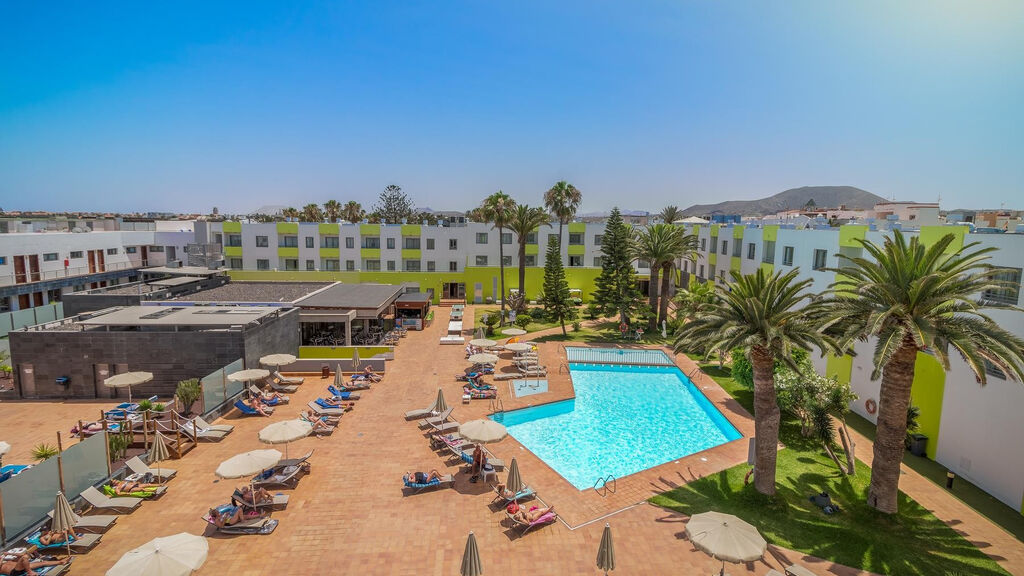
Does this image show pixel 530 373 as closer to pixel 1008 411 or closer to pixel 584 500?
pixel 584 500

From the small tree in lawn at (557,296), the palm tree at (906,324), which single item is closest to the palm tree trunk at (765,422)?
the palm tree at (906,324)

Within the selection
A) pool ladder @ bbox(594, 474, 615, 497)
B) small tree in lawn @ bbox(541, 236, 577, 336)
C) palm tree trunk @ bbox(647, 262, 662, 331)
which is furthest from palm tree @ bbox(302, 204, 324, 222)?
pool ladder @ bbox(594, 474, 615, 497)

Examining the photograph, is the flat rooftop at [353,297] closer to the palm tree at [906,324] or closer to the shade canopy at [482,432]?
the shade canopy at [482,432]

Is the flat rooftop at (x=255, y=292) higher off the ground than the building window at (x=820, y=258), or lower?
lower

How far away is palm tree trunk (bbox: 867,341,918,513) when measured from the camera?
542 inches

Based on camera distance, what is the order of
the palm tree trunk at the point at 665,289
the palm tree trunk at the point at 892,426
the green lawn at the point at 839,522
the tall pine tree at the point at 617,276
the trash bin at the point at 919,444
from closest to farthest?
the green lawn at the point at 839,522
the palm tree trunk at the point at 892,426
the trash bin at the point at 919,444
the palm tree trunk at the point at 665,289
the tall pine tree at the point at 617,276

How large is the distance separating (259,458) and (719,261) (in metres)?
41.6

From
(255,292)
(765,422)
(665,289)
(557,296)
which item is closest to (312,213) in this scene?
(255,292)

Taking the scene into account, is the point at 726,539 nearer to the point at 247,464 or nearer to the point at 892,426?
the point at 892,426

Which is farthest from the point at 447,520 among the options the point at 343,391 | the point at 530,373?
the point at 530,373

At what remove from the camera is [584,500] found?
49.0ft

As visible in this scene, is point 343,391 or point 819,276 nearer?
point 343,391

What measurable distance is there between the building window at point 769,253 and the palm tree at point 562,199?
18.9m

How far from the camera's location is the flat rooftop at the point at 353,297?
3103cm
